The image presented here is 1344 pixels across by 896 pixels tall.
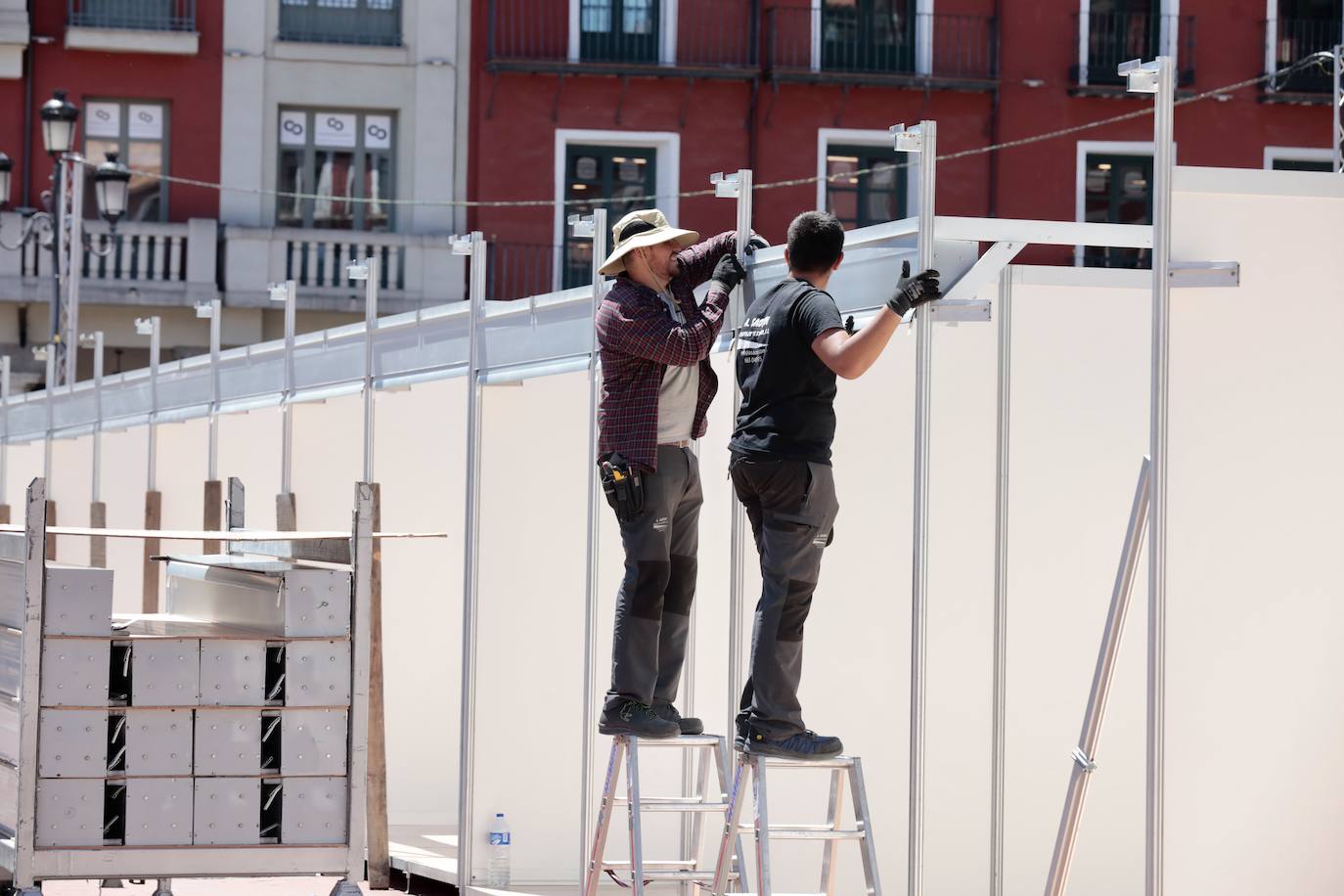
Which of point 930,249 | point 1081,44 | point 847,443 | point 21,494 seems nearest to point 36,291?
point 21,494

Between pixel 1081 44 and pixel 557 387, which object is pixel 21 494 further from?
pixel 1081 44

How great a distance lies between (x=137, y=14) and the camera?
19266 mm

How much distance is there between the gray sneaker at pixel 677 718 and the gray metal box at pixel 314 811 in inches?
37.3

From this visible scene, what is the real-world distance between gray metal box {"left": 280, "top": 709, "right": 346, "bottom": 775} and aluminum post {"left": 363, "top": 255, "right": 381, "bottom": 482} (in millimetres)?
2369

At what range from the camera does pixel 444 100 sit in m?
19.3

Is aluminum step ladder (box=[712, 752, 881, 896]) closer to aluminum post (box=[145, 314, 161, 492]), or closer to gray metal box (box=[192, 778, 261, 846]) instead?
gray metal box (box=[192, 778, 261, 846])

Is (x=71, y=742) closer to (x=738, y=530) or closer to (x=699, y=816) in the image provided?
(x=699, y=816)

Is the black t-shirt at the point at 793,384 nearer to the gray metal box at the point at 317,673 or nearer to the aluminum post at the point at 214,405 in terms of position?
the gray metal box at the point at 317,673

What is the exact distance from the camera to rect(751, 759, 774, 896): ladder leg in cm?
432

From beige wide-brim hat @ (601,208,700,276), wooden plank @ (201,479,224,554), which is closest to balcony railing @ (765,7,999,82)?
wooden plank @ (201,479,224,554)

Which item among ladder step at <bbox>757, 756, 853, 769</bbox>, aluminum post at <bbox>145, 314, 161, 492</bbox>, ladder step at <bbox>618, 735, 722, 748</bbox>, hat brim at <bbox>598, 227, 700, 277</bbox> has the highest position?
hat brim at <bbox>598, 227, 700, 277</bbox>

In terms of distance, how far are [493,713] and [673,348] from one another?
2.57 m

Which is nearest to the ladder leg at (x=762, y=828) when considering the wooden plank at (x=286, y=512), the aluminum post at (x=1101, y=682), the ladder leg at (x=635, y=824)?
the ladder leg at (x=635, y=824)

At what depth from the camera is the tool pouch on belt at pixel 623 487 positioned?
490 cm
